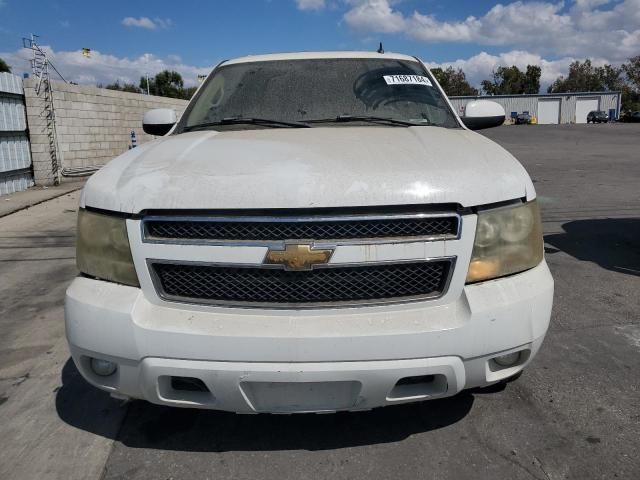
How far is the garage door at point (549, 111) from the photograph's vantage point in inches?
2670

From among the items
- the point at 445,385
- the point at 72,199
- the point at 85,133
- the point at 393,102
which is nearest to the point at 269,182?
the point at 445,385

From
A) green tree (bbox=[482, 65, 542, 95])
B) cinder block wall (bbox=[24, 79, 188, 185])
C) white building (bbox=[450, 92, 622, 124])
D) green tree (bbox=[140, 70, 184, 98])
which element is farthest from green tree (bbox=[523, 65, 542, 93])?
cinder block wall (bbox=[24, 79, 188, 185])

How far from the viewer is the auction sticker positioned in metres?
3.41

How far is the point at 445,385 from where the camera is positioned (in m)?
2.00

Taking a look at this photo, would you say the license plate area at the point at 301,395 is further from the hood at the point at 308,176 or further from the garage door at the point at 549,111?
the garage door at the point at 549,111

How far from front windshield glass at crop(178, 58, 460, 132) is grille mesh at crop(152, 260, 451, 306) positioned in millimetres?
1283

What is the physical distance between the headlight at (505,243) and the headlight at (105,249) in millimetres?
1345

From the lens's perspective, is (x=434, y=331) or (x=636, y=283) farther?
(x=636, y=283)

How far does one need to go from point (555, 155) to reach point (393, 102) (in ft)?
57.5

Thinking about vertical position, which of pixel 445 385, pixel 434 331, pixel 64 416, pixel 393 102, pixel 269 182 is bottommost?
pixel 64 416

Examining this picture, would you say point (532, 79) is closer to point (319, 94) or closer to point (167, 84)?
point (167, 84)

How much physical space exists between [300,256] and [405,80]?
1974 millimetres

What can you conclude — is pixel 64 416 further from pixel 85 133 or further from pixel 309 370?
pixel 85 133

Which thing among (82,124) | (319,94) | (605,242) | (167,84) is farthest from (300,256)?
(167,84)
